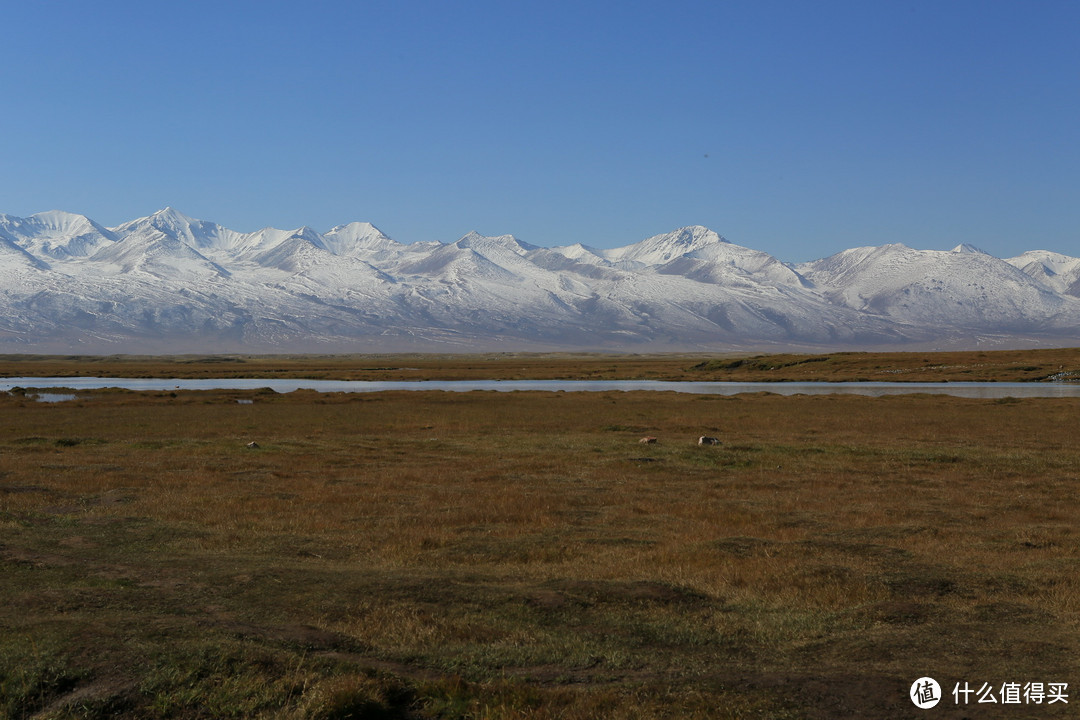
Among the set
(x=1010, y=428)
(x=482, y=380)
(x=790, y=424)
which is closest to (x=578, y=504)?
(x=790, y=424)

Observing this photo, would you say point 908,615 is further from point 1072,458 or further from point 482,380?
point 482,380

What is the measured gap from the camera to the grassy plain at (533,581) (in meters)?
9.37

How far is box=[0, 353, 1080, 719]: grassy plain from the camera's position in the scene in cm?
937

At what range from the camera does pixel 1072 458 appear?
32406 mm

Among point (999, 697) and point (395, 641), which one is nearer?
point (999, 697)

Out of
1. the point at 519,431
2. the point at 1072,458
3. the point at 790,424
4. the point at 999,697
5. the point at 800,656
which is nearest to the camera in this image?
the point at 999,697

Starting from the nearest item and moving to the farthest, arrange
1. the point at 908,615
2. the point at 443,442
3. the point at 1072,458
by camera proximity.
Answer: the point at 908,615 → the point at 1072,458 → the point at 443,442

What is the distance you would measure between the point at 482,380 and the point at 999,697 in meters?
115

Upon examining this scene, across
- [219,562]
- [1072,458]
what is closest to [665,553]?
[219,562]

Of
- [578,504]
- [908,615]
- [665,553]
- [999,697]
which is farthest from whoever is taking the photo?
[578,504]

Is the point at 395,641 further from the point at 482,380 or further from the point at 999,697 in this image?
the point at 482,380

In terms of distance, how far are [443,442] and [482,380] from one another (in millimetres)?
84369

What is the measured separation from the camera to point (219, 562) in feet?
51.7

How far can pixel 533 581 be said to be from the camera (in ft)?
47.8
